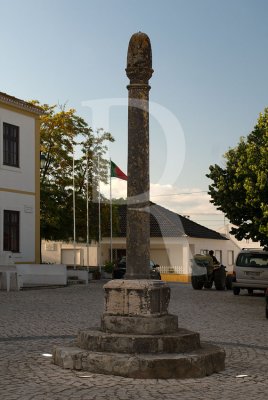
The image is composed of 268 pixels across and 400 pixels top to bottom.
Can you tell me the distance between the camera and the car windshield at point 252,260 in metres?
24.7

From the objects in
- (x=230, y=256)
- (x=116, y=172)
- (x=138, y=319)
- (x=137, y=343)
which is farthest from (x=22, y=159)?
(x=230, y=256)

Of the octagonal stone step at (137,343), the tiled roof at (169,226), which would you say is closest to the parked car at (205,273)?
the octagonal stone step at (137,343)

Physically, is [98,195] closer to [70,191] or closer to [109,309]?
[70,191]

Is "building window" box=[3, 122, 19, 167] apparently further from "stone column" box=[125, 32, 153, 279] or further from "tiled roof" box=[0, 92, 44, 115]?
"stone column" box=[125, 32, 153, 279]

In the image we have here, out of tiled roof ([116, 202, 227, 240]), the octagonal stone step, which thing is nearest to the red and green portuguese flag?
tiled roof ([116, 202, 227, 240])

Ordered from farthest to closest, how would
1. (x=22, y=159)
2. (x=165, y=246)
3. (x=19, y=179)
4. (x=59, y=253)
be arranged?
1. (x=59, y=253)
2. (x=165, y=246)
3. (x=22, y=159)
4. (x=19, y=179)

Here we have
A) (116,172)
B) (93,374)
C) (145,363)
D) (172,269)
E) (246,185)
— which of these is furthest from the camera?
(172,269)

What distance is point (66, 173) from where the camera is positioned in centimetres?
3619

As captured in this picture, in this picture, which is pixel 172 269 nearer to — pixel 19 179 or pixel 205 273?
pixel 205 273

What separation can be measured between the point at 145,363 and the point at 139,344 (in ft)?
1.57

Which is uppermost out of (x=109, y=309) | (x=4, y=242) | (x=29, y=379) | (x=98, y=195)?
(x=98, y=195)

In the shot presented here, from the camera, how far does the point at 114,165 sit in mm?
34031

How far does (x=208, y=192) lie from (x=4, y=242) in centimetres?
874

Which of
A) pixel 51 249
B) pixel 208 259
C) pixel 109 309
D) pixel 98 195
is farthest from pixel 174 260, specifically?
pixel 109 309
